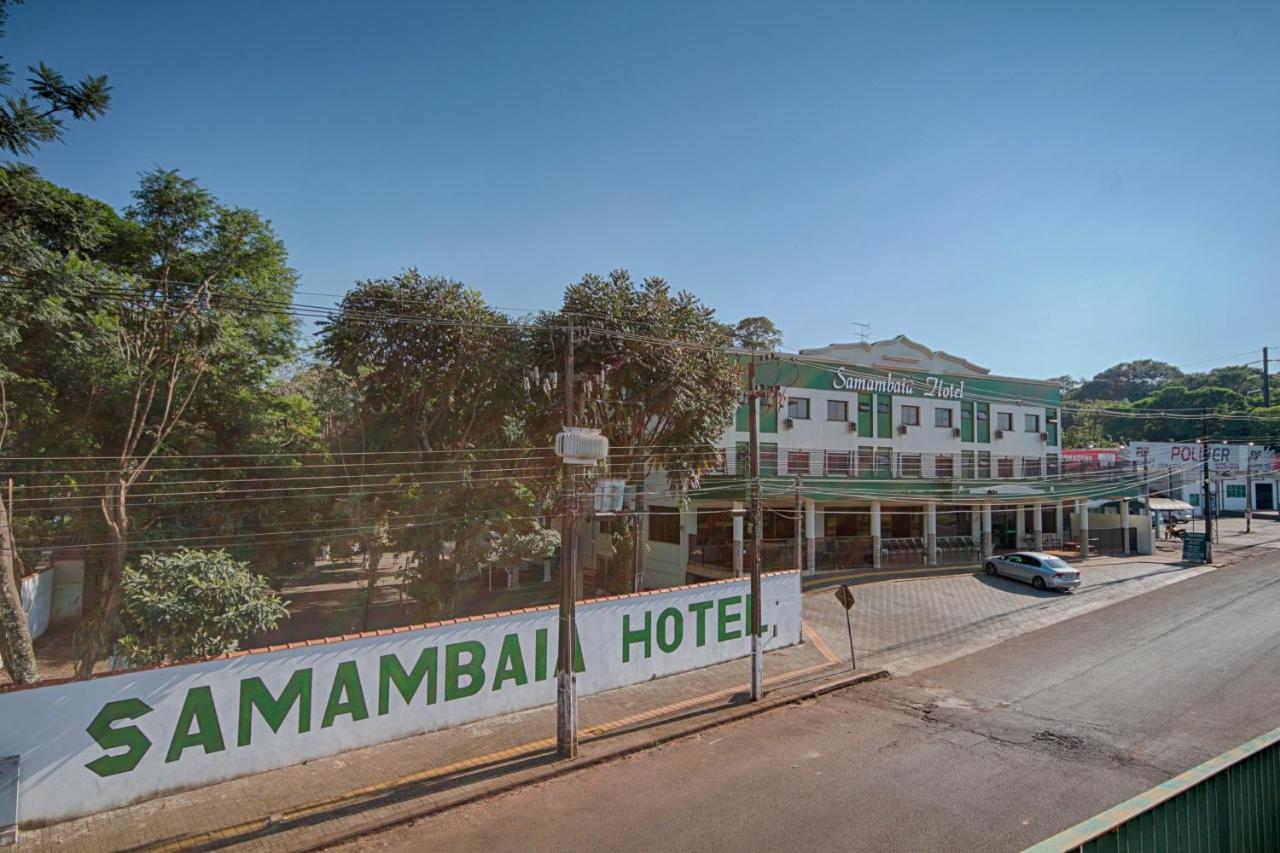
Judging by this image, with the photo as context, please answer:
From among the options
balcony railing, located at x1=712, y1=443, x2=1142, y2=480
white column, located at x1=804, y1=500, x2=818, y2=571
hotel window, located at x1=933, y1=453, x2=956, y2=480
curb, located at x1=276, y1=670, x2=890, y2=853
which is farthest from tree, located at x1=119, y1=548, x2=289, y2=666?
hotel window, located at x1=933, y1=453, x2=956, y2=480

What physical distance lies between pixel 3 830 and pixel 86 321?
1447 centimetres

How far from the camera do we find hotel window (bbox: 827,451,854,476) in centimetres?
3086

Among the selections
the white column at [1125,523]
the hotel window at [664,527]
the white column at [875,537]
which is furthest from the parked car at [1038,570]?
the hotel window at [664,527]

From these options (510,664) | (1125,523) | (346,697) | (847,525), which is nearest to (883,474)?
(847,525)

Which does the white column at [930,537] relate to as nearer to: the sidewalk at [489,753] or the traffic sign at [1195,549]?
the sidewalk at [489,753]

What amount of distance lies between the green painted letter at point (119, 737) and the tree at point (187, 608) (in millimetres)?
6337

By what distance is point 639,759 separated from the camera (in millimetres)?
11227

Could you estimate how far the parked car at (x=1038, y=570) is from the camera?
25703 millimetres

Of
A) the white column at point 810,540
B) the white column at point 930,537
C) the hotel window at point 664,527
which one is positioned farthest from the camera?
the white column at point 930,537

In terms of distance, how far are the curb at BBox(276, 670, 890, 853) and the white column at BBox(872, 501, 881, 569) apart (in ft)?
47.4

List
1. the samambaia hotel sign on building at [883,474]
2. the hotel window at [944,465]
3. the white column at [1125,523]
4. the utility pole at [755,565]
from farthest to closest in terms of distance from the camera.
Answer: the white column at [1125,523], the hotel window at [944,465], the samambaia hotel sign on building at [883,474], the utility pole at [755,565]

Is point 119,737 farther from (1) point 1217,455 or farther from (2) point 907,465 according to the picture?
(1) point 1217,455

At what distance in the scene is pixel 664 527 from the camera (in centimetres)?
3186

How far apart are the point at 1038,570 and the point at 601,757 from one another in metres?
22.3
